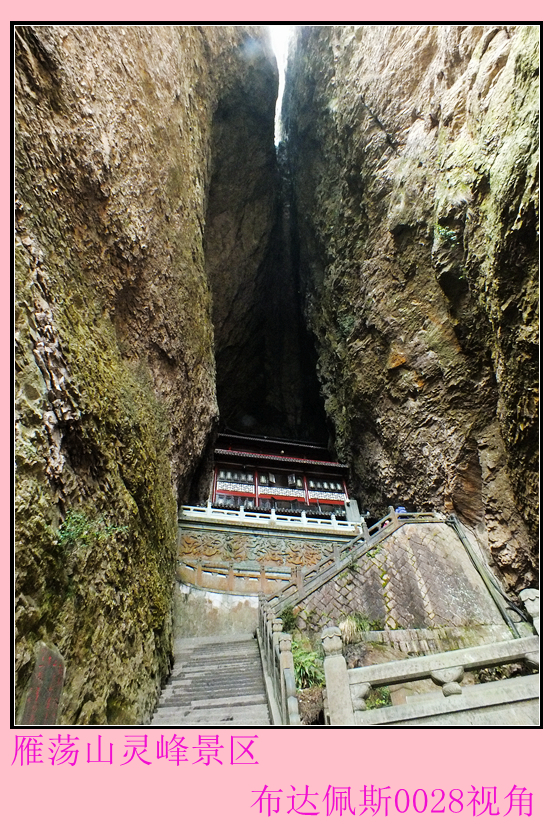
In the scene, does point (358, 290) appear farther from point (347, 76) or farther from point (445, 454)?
point (347, 76)

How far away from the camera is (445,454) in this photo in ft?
39.8

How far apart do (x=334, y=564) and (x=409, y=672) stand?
5.78 meters

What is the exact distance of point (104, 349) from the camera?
685 centimetres

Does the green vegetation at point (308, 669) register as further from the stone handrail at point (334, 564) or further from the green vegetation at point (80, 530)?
the green vegetation at point (80, 530)

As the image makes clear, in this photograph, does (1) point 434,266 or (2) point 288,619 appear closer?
(2) point 288,619

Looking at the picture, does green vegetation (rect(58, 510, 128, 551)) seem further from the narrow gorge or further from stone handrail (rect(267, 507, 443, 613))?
stone handrail (rect(267, 507, 443, 613))

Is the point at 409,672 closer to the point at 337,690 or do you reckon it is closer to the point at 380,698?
the point at 337,690

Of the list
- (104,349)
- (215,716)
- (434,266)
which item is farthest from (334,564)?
(434,266)

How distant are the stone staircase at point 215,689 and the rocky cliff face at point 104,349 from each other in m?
0.41

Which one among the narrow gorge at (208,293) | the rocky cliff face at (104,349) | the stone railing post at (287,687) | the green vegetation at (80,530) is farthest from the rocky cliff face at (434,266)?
the green vegetation at (80,530)

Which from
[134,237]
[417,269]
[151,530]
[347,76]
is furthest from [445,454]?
[347,76]

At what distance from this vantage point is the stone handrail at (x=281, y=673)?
496cm

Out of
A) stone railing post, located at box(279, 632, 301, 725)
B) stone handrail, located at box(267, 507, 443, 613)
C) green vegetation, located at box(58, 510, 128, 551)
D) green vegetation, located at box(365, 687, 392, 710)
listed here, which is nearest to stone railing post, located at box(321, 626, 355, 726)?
stone railing post, located at box(279, 632, 301, 725)

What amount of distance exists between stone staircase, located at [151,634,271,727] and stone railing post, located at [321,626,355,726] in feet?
3.74
